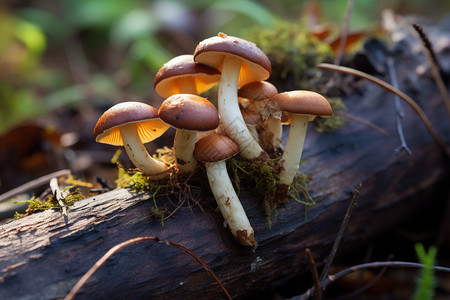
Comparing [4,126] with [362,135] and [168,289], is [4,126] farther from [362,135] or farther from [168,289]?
[362,135]

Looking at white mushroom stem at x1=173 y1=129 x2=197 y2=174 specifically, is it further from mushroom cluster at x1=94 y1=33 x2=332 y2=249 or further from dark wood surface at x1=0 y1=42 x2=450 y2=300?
dark wood surface at x1=0 y1=42 x2=450 y2=300

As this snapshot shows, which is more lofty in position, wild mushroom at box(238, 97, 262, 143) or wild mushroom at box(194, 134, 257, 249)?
wild mushroom at box(238, 97, 262, 143)

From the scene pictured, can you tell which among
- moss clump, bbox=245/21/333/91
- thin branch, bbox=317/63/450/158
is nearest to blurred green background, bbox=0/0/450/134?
moss clump, bbox=245/21/333/91

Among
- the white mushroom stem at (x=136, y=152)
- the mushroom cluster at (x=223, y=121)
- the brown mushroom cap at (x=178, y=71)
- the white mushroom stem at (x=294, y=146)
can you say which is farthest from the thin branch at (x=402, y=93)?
the white mushroom stem at (x=136, y=152)

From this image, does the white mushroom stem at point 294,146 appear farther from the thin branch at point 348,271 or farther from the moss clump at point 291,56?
the moss clump at point 291,56

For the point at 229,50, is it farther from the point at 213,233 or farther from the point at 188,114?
the point at 213,233

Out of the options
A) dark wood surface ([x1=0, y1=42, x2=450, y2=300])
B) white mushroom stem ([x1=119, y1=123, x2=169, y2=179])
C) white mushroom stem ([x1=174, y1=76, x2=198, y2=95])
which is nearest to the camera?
dark wood surface ([x1=0, y1=42, x2=450, y2=300])
